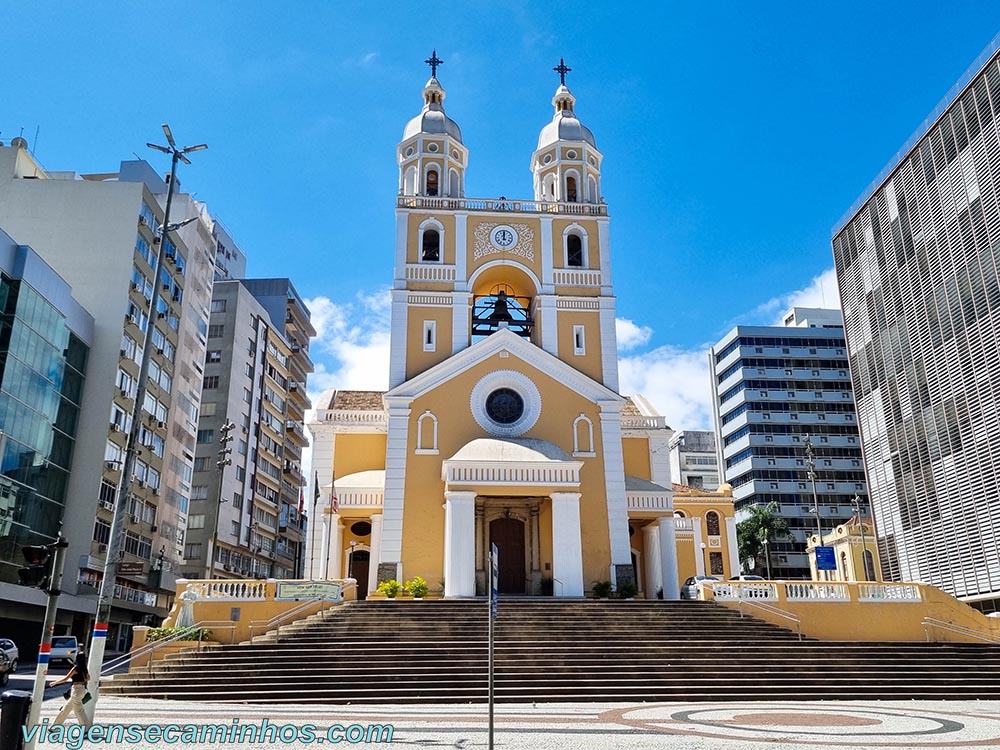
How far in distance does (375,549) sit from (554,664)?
1264 centimetres

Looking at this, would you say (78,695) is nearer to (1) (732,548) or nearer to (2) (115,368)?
(2) (115,368)

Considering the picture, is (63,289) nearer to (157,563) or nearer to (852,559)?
(157,563)

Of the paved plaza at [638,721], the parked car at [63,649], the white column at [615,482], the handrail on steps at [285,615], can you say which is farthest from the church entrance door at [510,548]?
the parked car at [63,649]

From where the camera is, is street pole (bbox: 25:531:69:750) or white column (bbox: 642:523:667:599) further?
white column (bbox: 642:523:667:599)

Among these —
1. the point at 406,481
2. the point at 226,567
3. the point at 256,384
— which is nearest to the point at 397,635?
the point at 406,481

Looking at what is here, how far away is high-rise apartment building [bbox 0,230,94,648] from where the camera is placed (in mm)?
32344

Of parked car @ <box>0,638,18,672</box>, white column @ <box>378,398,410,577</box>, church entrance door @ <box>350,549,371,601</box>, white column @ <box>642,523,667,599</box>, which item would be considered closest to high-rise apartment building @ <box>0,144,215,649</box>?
church entrance door @ <box>350,549,371,601</box>

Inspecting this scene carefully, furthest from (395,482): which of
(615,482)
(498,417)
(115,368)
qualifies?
(115,368)

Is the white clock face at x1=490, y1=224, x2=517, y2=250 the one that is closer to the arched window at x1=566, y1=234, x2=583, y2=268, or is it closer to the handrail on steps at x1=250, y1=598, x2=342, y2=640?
the arched window at x1=566, y1=234, x2=583, y2=268

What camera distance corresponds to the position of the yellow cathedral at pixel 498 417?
28.3m

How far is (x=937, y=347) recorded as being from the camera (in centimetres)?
3859

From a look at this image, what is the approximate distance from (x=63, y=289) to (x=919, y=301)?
39.9m

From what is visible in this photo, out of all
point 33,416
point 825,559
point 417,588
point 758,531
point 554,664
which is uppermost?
point 33,416

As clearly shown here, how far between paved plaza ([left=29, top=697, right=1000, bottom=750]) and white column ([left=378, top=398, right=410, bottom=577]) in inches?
504
